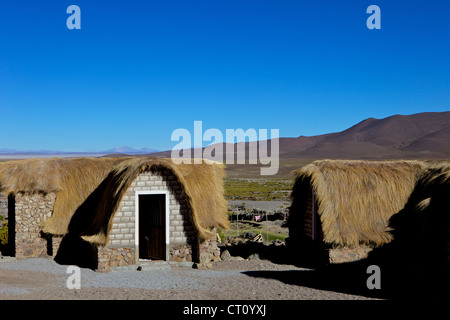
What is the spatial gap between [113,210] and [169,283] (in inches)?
109

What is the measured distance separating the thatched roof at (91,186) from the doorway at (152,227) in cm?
110

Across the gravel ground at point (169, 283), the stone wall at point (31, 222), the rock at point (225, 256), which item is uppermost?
the stone wall at point (31, 222)

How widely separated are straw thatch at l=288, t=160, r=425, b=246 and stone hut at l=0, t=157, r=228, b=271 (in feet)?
10.8

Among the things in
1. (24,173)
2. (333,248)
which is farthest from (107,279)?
(333,248)

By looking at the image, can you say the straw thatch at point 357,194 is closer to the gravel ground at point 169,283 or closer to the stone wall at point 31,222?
the gravel ground at point 169,283

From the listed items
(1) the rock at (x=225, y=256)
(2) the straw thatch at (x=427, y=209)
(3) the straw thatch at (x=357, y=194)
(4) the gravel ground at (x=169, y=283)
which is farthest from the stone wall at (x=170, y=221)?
(2) the straw thatch at (x=427, y=209)

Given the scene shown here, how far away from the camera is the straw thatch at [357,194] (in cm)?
1512

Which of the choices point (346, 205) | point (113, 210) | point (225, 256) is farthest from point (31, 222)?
point (346, 205)

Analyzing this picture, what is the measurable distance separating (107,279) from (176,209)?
3031 mm

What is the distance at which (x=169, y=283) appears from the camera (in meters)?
13.2

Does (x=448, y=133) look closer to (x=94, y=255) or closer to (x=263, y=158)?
(x=263, y=158)

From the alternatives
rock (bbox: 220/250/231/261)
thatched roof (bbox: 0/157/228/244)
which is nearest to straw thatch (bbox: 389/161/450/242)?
rock (bbox: 220/250/231/261)

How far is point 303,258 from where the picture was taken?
666 inches

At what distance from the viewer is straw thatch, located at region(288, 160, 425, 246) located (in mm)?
15125
